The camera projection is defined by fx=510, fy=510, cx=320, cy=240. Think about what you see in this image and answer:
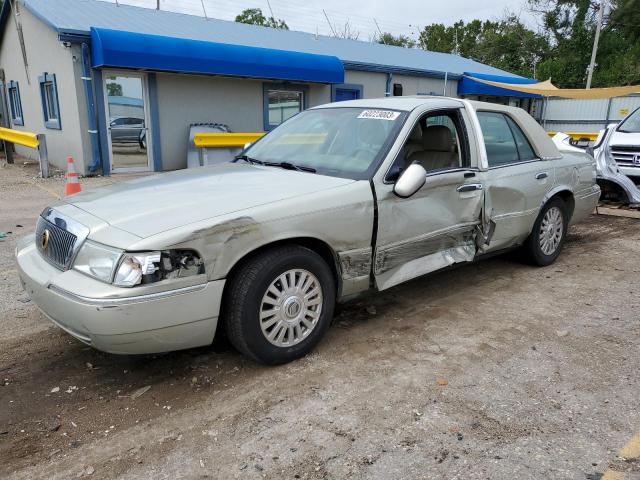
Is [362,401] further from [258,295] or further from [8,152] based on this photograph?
[8,152]

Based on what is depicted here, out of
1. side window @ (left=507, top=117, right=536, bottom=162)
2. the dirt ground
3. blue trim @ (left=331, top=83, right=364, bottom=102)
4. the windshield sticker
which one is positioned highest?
blue trim @ (left=331, top=83, right=364, bottom=102)

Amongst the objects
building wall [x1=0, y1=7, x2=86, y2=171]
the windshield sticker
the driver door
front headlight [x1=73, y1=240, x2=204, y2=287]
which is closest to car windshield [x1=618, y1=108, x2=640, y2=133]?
the driver door

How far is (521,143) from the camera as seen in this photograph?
16.3 feet

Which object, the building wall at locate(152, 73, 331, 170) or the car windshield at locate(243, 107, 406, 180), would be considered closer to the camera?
the car windshield at locate(243, 107, 406, 180)

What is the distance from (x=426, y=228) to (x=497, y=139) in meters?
1.41

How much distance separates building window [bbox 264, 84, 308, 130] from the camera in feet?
48.8

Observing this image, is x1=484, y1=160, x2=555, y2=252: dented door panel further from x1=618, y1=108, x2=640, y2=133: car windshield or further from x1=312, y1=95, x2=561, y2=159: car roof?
x1=618, y1=108, x2=640, y2=133: car windshield

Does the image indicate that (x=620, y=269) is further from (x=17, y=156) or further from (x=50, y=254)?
(x=17, y=156)

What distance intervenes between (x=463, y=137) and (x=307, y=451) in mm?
2942

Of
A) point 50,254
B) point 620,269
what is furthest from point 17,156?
point 620,269

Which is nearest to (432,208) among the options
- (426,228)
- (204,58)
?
(426,228)

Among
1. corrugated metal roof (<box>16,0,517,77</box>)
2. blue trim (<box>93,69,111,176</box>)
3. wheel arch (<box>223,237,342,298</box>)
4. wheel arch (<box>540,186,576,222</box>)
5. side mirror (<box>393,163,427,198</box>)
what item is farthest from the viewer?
corrugated metal roof (<box>16,0,517,77</box>)

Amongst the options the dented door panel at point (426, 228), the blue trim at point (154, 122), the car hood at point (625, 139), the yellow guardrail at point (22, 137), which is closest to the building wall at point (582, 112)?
the car hood at point (625, 139)

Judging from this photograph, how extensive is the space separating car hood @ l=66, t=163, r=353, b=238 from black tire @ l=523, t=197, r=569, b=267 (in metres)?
2.56
